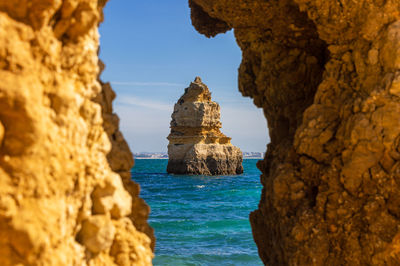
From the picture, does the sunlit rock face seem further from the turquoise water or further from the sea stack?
the sea stack

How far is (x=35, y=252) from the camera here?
226 cm

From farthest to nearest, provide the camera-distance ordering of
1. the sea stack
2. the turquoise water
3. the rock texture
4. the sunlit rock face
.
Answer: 1. the sea stack
2. the turquoise water
3. the sunlit rock face
4. the rock texture

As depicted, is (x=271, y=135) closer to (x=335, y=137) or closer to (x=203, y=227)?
(x=335, y=137)

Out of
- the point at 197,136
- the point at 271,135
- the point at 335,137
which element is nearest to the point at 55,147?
the point at 335,137

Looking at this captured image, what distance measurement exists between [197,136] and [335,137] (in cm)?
3612

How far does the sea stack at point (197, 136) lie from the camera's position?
4047cm

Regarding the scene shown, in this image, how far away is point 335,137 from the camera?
5125mm

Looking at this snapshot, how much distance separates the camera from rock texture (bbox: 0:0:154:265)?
224 centimetres

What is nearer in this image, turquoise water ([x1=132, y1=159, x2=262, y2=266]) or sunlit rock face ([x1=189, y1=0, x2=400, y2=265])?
sunlit rock face ([x1=189, y1=0, x2=400, y2=265])

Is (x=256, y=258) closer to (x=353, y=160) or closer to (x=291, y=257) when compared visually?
(x=291, y=257)

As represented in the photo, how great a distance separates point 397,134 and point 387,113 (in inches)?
10.0

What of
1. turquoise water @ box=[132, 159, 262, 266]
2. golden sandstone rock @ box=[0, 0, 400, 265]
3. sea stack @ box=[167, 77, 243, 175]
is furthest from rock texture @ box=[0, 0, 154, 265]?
sea stack @ box=[167, 77, 243, 175]

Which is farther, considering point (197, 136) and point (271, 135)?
point (197, 136)

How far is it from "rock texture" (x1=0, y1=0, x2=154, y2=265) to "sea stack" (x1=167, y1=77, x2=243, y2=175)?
37292 mm
